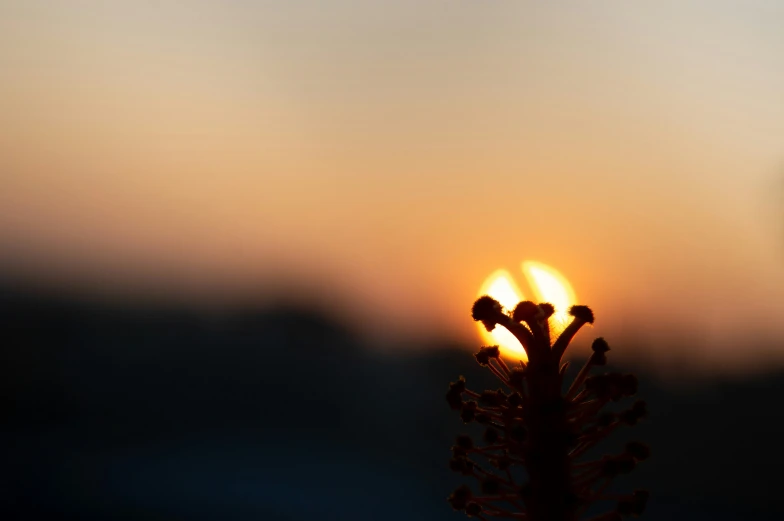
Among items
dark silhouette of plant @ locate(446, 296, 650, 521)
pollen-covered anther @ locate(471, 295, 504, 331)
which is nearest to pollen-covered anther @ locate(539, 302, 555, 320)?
dark silhouette of plant @ locate(446, 296, 650, 521)

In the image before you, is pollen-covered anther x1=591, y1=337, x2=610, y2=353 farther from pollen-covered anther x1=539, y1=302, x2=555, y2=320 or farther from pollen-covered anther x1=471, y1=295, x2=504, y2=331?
pollen-covered anther x1=471, y1=295, x2=504, y2=331

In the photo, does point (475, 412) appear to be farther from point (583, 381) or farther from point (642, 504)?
point (642, 504)

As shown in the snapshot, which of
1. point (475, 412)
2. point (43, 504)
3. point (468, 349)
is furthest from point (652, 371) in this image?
point (43, 504)

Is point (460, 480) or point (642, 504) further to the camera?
point (460, 480)

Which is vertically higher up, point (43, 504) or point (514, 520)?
point (43, 504)

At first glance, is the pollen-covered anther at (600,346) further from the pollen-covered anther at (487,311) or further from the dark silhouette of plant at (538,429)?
the pollen-covered anther at (487,311)

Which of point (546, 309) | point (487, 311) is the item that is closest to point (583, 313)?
point (546, 309)

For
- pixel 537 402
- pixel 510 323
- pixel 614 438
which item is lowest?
pixel 537 402

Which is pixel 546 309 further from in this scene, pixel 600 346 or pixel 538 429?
pixel 538 429

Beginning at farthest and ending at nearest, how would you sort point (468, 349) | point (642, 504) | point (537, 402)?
point (468, 349) < point (537, 402) < point (642, 504)
